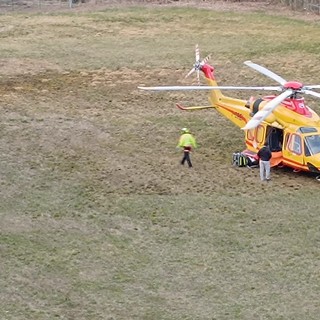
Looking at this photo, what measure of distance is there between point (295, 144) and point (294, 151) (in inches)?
7.6

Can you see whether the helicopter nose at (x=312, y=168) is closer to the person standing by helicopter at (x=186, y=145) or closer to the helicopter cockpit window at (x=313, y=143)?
the helicopter cockpit window at (x=313, y=143)

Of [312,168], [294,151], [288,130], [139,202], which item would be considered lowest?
[139,202]

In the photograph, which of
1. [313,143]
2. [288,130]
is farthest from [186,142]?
[313,143]

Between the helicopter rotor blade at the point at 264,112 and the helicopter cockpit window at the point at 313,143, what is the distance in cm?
130

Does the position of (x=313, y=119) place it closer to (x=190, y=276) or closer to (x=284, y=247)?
(x=284, y=247)


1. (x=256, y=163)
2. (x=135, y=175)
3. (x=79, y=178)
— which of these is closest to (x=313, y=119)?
(x=256, y=163)

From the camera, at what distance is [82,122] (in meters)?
27.7

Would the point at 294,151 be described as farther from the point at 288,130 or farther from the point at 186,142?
the point at 186,142

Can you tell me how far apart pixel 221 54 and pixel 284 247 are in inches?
714

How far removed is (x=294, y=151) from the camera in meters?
22.7

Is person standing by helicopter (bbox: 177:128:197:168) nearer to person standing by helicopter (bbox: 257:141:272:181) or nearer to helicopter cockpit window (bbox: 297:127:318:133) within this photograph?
person standing by helicopter (bbox: 257:141:272:181)

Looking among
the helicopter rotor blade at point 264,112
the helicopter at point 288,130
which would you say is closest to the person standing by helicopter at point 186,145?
the helicopter at point 288,130

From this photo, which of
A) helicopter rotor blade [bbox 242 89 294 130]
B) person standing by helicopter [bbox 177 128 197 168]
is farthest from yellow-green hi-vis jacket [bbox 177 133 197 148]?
helicopter rotor blade [bbox 242 89 294 130]

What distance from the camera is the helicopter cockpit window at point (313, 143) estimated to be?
2241 cm
